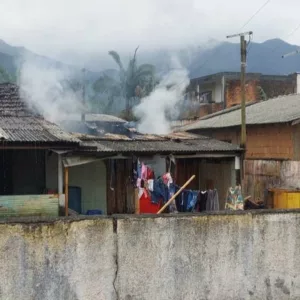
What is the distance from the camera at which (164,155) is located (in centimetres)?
1210

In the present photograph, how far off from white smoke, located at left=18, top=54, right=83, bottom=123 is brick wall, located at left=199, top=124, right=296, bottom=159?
6.93 metres

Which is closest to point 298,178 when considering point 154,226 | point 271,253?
point 271,253

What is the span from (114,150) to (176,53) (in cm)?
7670

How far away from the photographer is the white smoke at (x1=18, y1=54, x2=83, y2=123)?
15.4 metres

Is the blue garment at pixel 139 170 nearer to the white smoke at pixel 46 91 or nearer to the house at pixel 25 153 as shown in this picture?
the house at pixel 25 153

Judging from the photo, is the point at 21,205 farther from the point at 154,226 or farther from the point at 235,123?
the point at 235,123

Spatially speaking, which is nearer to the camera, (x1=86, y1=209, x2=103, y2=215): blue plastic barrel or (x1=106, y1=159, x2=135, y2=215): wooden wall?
(x1=86, y1=209, x2=103, y2=215): blue plastic barrel

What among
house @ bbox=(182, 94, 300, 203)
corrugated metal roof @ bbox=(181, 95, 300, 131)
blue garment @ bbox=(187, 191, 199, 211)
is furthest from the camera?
corrugated metal roof @ bbox=(181, 95, 300, 131)

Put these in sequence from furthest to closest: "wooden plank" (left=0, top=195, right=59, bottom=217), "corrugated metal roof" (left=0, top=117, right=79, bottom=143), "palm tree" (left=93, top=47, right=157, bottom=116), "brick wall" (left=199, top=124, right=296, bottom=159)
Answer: "palm tree" (left=93, top=47, right=157, bottom=116), "brick wall" (left=199, top=124, right=296, bottom=159), "corrugated metal roof" (left=0, top=117, right=79, bottom=143), "wooden plank" (left=0, top=195, right=59, bottom=217)

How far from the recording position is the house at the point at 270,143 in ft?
50.4

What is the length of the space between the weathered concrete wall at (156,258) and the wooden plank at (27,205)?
12.2 feet

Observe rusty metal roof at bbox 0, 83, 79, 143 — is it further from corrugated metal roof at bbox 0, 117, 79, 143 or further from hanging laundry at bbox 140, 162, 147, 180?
hanging laundry at bbox 140, 162, 147, 180

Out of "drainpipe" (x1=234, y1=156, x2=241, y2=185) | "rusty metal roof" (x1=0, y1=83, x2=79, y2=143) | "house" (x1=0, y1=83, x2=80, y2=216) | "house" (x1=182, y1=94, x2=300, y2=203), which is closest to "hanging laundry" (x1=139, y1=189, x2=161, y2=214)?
"house" (x1=0, y1=83, x2=80, y2=216)

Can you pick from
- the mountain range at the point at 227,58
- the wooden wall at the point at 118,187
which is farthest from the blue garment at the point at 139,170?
the mountain range at the point at 227,58
